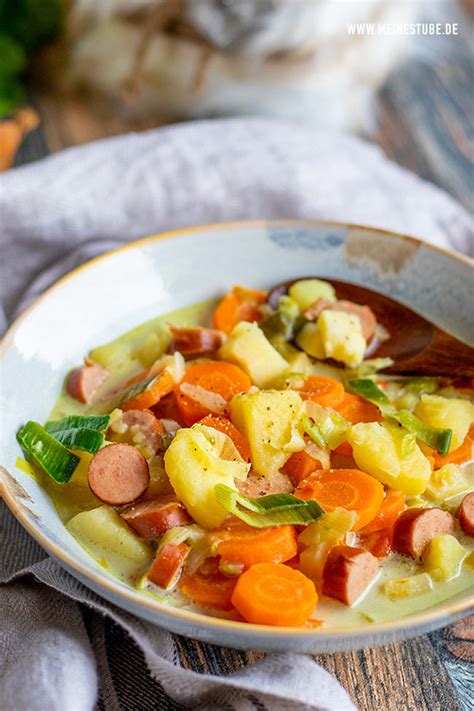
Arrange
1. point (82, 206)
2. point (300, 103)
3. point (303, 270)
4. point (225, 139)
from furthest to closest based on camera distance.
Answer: point (300, 103)
point (225, 139)
point (82, 206)
point (303, 270)

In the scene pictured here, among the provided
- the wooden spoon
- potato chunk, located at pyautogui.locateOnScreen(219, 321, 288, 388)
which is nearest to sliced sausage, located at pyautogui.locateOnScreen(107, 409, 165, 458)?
potato chunk, located at pyautogui.locateOnScreen(219, 321, 288, 388)

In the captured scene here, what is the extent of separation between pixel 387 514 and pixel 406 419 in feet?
1.06

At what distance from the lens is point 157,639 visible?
2.06 m

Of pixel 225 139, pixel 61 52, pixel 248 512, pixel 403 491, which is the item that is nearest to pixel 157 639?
pixel 248 512

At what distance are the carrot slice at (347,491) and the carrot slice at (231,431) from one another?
17cm

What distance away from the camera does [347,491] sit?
218 centimetres

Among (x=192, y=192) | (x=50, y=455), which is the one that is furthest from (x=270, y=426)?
(x=192, y=192)

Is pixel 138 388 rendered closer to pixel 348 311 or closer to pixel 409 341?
pixel 348 311

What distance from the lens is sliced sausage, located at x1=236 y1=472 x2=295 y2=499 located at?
2.18 metres

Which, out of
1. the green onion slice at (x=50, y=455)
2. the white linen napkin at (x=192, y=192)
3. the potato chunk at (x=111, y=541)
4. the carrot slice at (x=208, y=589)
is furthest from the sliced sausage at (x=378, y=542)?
the white linen napkin at (x=192, y=192)

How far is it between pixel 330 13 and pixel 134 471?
9.61ft

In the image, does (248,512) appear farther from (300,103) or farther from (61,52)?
(61,52)

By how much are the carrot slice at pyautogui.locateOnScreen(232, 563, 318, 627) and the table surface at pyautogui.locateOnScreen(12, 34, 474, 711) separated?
0.25 m

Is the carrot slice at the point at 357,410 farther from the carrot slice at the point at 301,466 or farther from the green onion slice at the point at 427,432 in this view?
the carrot slice at the point at 301,466
